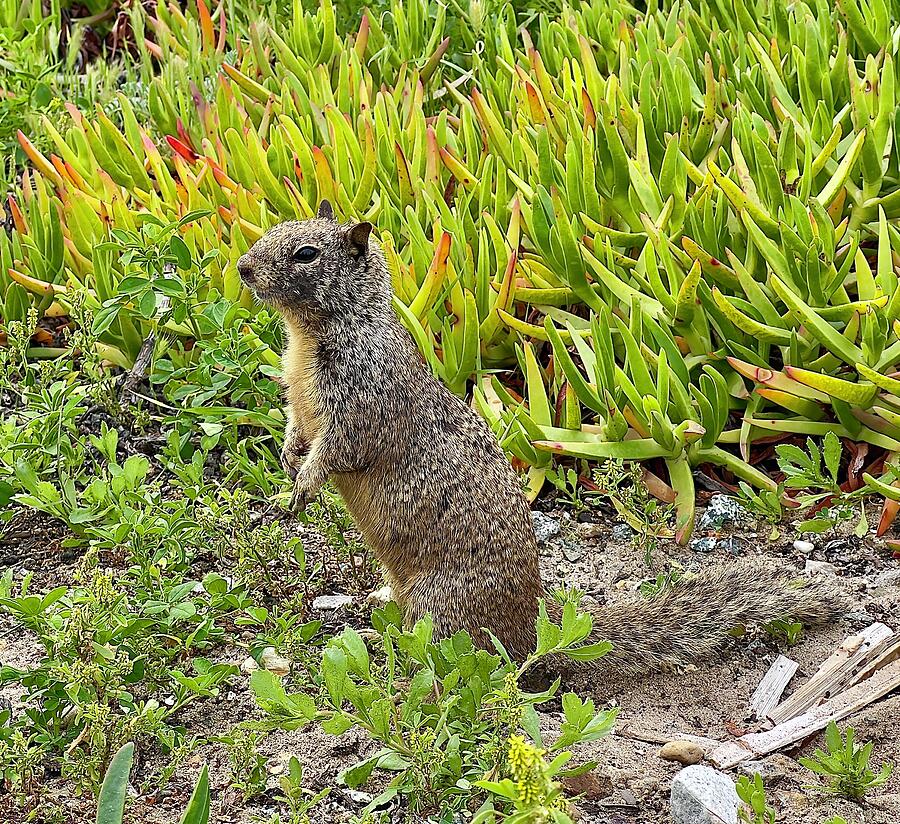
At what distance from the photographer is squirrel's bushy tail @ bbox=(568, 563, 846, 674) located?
3.40 metres

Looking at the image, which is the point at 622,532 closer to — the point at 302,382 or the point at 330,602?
the point at 330,602

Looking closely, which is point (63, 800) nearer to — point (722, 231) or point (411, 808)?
point (411, 808)

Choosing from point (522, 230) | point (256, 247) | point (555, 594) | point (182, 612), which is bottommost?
point (555, 594)

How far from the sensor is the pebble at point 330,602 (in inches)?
150

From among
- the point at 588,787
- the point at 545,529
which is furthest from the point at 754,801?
the point at 545,529

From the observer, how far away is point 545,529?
410 centimetres

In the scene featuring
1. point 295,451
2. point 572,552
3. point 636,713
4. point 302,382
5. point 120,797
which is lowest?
point 636,713

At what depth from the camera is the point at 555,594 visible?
11.6 feet

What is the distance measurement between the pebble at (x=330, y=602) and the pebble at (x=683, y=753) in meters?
1.17

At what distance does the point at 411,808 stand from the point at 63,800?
3.00ft

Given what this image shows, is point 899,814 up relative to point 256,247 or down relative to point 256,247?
down

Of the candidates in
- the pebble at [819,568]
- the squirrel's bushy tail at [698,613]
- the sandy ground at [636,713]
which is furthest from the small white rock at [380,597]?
the pebble at [819,568]

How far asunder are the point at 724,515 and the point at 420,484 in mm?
1264

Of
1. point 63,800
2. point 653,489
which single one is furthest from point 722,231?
point 63,800
